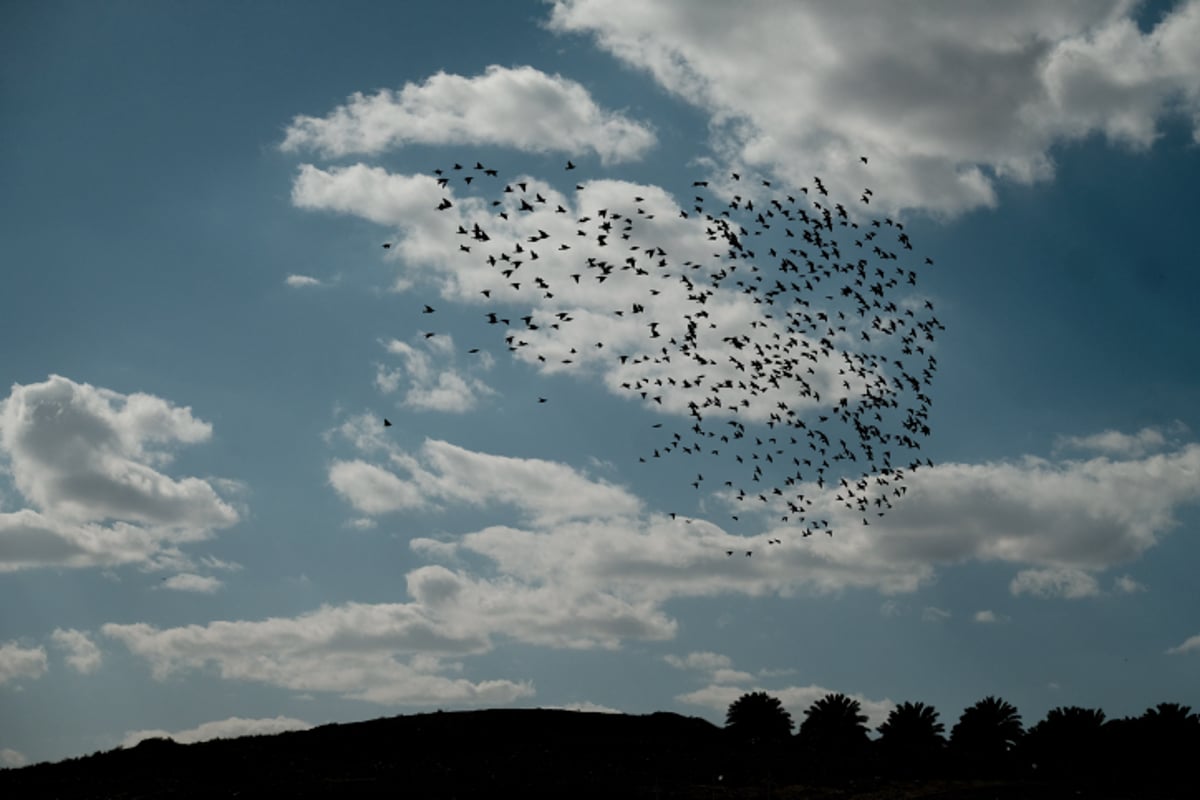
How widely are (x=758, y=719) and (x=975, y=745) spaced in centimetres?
1798

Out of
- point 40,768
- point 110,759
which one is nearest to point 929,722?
point 110,759

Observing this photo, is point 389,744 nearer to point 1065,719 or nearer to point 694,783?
point 694,783


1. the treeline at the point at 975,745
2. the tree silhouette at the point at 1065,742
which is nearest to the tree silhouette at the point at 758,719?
the treeline at the point at 975,745

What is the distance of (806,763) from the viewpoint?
75.9 metres

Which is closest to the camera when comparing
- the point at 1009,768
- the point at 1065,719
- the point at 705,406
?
the point at 705,406

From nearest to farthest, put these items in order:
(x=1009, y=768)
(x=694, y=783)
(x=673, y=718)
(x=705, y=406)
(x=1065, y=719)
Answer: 1. (x=705, y=406)
2. (x=694, y=783)
3. (x=1009, y=768)
4. (x=1065, y=719)
5. (x=673, y=718)

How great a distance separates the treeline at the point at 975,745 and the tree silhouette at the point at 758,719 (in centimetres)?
8

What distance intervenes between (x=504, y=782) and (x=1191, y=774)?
42410 mm

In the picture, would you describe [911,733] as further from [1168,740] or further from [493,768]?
[493,768]

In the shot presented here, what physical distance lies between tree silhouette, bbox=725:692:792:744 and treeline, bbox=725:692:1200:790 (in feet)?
0.28

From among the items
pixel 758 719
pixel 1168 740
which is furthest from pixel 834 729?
pixel 1168 740

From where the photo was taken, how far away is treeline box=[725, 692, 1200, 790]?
2869 inches

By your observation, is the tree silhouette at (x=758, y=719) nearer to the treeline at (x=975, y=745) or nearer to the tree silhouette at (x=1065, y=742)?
the treeline at (x=975, y=745)

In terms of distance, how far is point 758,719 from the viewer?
96.6m
